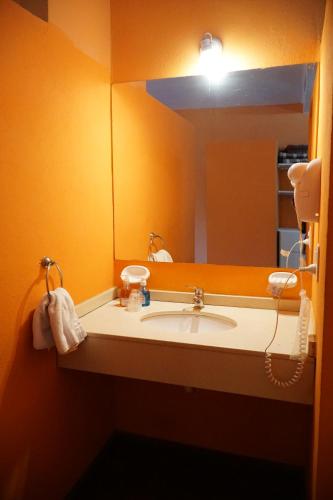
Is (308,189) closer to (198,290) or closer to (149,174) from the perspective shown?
(198,290)

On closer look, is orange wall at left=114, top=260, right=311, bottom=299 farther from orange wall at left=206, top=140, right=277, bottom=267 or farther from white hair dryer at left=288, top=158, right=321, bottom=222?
white hair dryer at left=288, top=158, right=321, bottom=222

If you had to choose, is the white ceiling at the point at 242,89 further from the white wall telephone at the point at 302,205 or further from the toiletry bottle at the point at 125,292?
the toiletry bottle at the point at 125,292

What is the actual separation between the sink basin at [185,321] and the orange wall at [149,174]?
0.99 ft

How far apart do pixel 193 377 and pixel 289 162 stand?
1.06m

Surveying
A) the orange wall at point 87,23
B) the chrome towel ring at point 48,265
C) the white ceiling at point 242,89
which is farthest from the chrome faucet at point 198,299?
the orange wall at point 87,23

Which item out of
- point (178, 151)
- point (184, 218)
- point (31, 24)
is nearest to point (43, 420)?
point (184, 218)

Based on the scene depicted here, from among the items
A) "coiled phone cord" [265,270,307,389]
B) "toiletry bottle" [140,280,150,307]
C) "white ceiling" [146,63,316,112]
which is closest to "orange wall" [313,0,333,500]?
"coiled phone cord" [265,270,307,389]

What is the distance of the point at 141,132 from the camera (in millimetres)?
2305

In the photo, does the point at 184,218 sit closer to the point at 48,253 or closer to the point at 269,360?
the point at 48,253

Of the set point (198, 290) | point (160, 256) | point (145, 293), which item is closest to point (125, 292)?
point (145, 293)

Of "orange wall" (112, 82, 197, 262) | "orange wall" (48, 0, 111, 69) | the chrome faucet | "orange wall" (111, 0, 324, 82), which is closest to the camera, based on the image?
"orange wall" (48, 0, 111, 69)

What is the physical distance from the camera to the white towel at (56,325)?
5.35ft

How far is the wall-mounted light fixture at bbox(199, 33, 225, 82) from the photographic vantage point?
2008 millimetres

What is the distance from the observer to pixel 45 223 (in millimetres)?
1717
